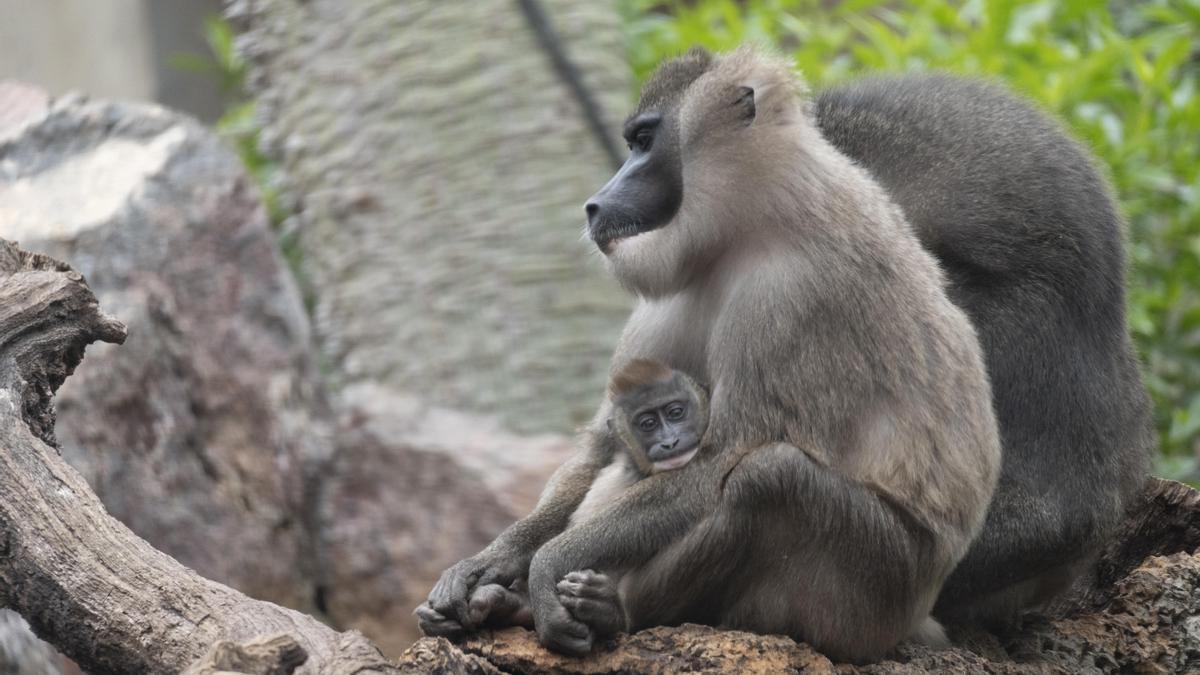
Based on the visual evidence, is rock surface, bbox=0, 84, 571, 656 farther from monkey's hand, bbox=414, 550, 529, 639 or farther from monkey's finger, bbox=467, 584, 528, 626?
monkey's finger, bbox=467, 584, 528, 626

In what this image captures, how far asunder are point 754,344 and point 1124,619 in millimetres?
1482

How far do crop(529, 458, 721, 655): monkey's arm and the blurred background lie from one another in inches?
124

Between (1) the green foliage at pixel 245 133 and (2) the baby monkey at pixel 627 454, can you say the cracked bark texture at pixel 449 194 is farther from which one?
(2) the baby monkey at pixel 627 454

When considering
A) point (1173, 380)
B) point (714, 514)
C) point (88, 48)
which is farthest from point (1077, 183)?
point (88, 48)

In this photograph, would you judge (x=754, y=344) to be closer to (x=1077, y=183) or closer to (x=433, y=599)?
(x=433, y=599)

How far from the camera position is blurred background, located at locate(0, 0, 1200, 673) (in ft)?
22.4

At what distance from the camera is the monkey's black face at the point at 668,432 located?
12.5 ft

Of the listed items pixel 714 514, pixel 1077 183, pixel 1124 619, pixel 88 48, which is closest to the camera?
pixel 714 514

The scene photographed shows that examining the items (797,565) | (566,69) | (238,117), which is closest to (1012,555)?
(797,565)

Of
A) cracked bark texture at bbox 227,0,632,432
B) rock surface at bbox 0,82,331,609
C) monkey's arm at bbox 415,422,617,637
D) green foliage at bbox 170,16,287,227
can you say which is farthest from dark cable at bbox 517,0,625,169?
monkey's arm at bbox 415,422,617,637

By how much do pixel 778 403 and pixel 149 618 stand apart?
1.64 m

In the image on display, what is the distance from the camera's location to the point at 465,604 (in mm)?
3684

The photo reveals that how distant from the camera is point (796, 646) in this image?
3570mm

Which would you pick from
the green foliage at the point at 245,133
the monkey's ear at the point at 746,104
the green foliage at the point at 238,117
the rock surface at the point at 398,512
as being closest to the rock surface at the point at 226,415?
the rock surface at the point at 398,512
